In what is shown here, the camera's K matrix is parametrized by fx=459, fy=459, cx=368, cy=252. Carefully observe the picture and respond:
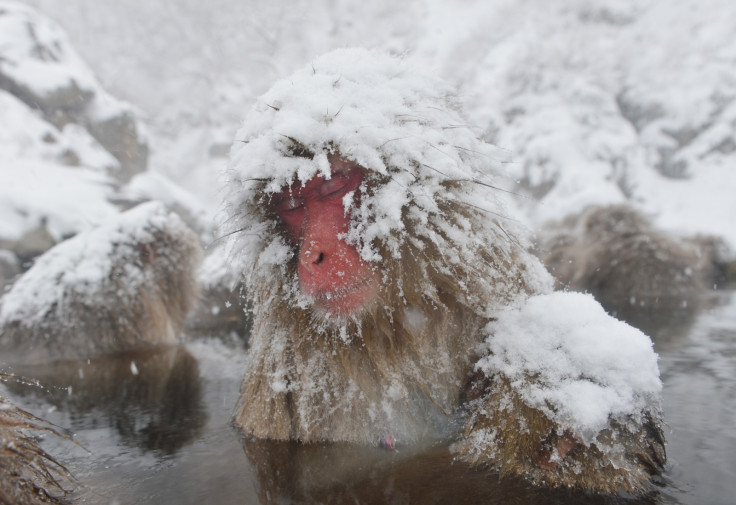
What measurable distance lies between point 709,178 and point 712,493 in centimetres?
1229

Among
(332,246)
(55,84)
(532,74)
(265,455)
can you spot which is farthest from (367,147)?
(532,74)

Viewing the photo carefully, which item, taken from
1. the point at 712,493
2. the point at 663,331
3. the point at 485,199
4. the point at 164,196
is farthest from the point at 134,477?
Answer: the point at 164,196

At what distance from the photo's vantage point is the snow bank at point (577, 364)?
35.9 inches

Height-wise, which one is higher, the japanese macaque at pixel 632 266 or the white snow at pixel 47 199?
the white snow at pixel 47 199

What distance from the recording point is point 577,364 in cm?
99

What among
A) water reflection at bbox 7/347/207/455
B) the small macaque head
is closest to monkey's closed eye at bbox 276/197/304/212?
the small macaque head

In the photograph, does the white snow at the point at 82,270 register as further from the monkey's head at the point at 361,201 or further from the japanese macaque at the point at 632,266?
the japanese macaque at the point at 632,266

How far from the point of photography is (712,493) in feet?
3.01

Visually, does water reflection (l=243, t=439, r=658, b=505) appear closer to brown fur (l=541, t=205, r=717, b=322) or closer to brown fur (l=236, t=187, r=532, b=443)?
brown fur (l=236, t=187, r=532, b=443)

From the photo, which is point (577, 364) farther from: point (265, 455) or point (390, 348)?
point (265, 455)

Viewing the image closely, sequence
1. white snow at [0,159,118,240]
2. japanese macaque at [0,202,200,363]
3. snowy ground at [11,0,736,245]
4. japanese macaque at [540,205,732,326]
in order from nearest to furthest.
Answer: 1. japanese macaque at [0,202,200,363]
2. japanese macaque at [540,205,732,326]
3. white snow at [0,159,118,240]
4. snowy ground at [11,0,736,245]

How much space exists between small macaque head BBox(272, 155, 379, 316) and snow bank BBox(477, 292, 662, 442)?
37 centimetres

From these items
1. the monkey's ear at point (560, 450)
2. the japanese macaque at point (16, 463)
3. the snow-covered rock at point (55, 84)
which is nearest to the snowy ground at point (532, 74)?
the monkey's ear at point (560, 450)

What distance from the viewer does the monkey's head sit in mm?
1070
